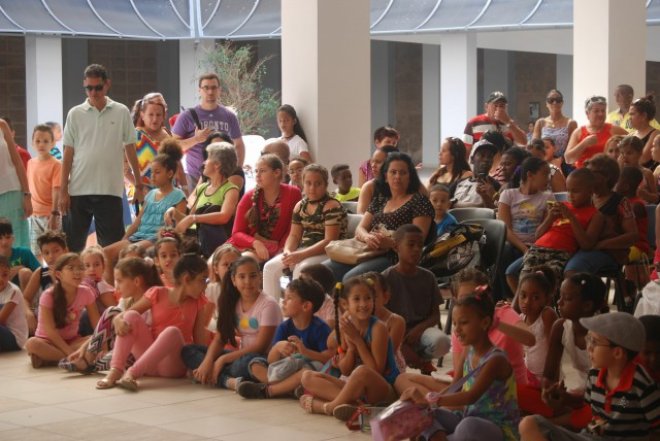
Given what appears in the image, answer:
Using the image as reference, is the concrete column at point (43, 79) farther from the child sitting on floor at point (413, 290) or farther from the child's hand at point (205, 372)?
the child sitting on floor at point (413, 290)

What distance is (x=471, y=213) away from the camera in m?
8.91

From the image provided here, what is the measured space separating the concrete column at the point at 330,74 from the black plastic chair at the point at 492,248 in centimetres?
322

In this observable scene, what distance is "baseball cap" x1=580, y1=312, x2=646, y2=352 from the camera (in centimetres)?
505

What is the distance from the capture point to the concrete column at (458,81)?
827 inches

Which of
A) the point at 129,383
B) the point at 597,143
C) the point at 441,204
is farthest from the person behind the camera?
the point at 597,143

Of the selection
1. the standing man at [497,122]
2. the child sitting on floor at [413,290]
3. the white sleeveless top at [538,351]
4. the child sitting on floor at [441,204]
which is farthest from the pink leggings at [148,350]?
the standing man at [497,122]

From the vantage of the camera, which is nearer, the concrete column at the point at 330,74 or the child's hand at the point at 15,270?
the child's hand at the point at 15,270

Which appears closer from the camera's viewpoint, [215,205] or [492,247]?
[492,247]

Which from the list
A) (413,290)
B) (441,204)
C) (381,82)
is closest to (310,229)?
(441,204)

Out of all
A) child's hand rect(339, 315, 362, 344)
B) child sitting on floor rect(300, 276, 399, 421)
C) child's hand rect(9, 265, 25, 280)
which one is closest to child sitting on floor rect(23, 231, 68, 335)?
child's hand rect(9, 265, 25, 280)

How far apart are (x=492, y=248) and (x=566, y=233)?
1.71ft

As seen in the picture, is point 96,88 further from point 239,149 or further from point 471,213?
point 471,213

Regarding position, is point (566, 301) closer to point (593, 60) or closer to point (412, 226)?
point (412, 226)

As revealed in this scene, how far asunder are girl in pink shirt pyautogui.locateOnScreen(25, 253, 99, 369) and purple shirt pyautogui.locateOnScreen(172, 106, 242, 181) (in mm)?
2926
